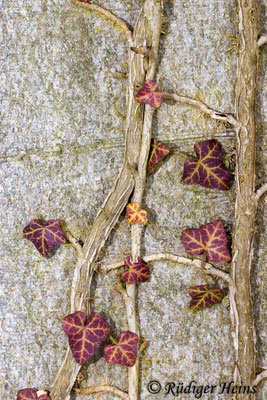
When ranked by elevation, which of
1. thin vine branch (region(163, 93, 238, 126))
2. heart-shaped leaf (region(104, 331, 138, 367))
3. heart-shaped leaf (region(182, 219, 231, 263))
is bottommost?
heart-shaped leaf (region(104, 331, 138, 367))

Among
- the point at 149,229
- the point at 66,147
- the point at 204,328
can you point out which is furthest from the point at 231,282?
the point at 66,147

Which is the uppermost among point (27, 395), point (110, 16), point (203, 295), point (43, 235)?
point (110, 16)

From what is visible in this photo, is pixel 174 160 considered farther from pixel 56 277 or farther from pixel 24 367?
pixel 24 367

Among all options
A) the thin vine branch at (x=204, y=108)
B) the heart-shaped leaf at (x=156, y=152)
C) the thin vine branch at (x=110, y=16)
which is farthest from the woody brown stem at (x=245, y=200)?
the thin vine branch at (x=110, y=16)

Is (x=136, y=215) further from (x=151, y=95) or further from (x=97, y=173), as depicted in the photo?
(x=151, y=95)

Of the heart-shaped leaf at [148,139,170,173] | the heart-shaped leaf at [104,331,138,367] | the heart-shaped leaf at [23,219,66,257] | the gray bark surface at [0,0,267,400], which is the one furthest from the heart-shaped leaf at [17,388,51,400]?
the heart-shaped leaf at [148,139,170,173]

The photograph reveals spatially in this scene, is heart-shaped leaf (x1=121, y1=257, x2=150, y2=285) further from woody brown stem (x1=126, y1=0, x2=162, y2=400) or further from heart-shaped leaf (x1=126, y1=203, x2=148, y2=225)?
heart-shaped leaf (x1=126, y1=203, x2=148, y2=225)

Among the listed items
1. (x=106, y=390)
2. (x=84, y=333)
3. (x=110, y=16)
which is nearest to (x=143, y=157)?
(x=110, y=16)
